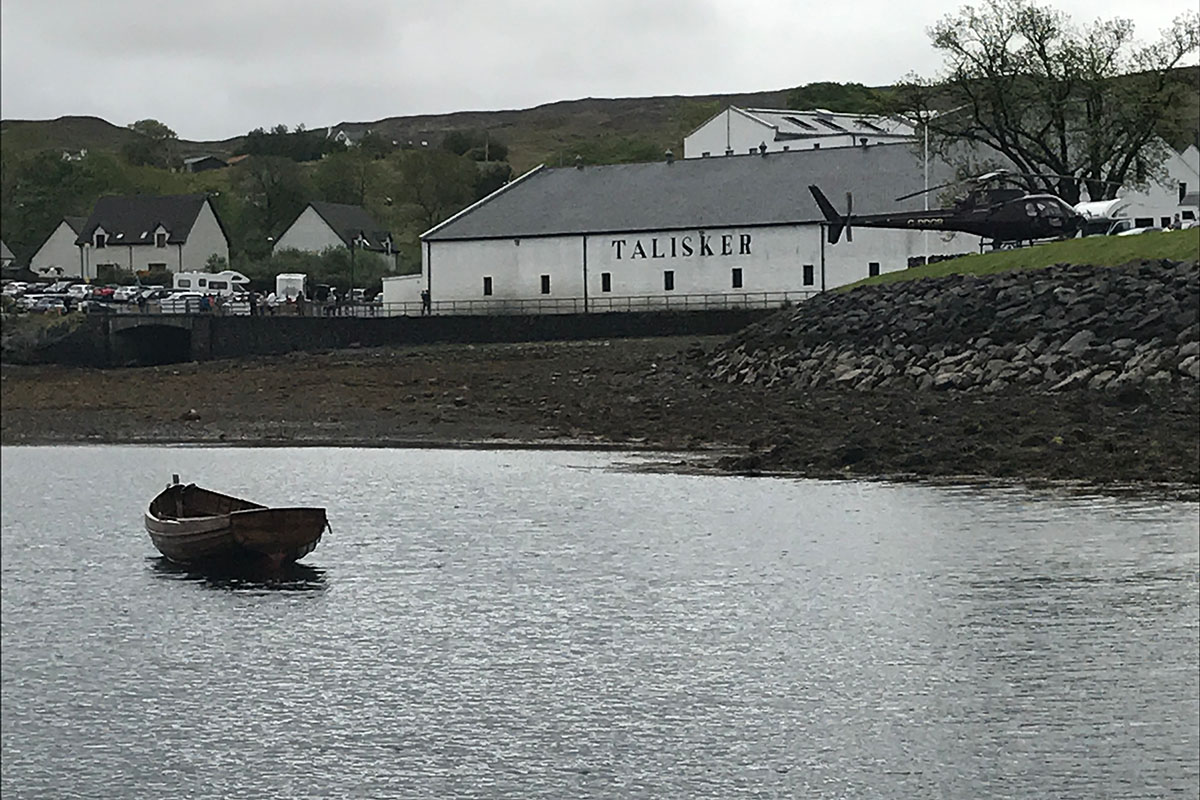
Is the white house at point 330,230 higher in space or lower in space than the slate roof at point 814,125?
lower

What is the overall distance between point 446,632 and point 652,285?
147 feet

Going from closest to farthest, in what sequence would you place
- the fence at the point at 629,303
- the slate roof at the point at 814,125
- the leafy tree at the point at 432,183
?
the leafy tree at the point at 432,183, the fence at the point at 629,303, the slate roof at the point at 814,125

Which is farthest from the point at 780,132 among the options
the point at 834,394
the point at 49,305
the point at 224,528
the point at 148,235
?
the point at 49,305

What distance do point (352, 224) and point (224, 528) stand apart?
3885 mm

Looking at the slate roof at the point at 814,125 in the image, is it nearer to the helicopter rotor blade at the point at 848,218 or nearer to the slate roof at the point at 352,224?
the helicopter rotor blade at the point at 848,218

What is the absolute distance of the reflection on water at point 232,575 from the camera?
63.9 feet

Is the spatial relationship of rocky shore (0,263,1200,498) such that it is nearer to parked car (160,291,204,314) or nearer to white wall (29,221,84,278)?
parked car (160,291,204,314)

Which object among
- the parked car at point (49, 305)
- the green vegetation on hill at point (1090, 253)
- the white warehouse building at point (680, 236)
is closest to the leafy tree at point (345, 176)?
the parked car at point (49, 305)

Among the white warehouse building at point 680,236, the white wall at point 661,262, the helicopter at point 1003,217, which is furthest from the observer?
the white warehouse building at point 680,236

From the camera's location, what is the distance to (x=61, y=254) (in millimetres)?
15180

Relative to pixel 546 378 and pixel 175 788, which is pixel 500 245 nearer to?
pixel 546 378

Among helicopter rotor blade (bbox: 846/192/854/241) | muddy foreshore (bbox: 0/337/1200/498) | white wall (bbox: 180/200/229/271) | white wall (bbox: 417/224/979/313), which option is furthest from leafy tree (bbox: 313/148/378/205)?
white wall (bbox: 417/224/979/313)

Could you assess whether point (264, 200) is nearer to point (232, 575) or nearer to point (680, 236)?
point (232, 575)

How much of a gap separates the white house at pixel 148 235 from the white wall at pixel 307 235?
1933 mm
